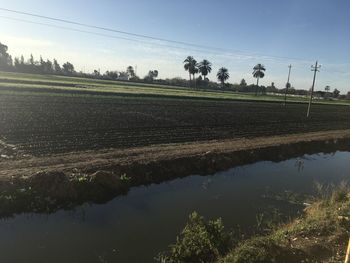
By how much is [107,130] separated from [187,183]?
349 inches

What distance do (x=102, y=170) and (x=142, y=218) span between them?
10.8 ft

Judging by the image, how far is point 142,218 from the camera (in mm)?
11375

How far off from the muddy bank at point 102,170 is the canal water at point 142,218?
0.50 meters

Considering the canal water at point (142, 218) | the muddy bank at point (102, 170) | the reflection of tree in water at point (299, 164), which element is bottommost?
the reflection of tree in water at point (299, 164)

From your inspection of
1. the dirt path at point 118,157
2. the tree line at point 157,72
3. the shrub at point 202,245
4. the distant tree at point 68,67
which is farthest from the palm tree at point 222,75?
the shrub at point 202,245

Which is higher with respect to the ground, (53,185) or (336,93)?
(53,185)

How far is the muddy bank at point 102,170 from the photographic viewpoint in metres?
11.6

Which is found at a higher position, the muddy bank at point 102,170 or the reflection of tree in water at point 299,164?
the muddy bank at point 102,170

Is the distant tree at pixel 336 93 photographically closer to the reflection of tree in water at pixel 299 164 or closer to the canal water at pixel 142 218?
the reflection of tree in water at pixel 299 164

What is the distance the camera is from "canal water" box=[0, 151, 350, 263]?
29.8ft

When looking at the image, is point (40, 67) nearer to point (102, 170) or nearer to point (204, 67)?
point (204, 67)

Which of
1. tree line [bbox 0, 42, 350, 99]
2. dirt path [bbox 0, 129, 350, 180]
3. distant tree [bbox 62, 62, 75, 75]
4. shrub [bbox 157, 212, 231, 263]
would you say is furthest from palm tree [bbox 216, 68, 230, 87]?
shrub [bbox 157, 212, 231, 263]

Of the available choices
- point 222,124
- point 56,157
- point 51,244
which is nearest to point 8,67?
point 222,124

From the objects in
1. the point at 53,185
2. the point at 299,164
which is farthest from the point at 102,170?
the point at 299,164
